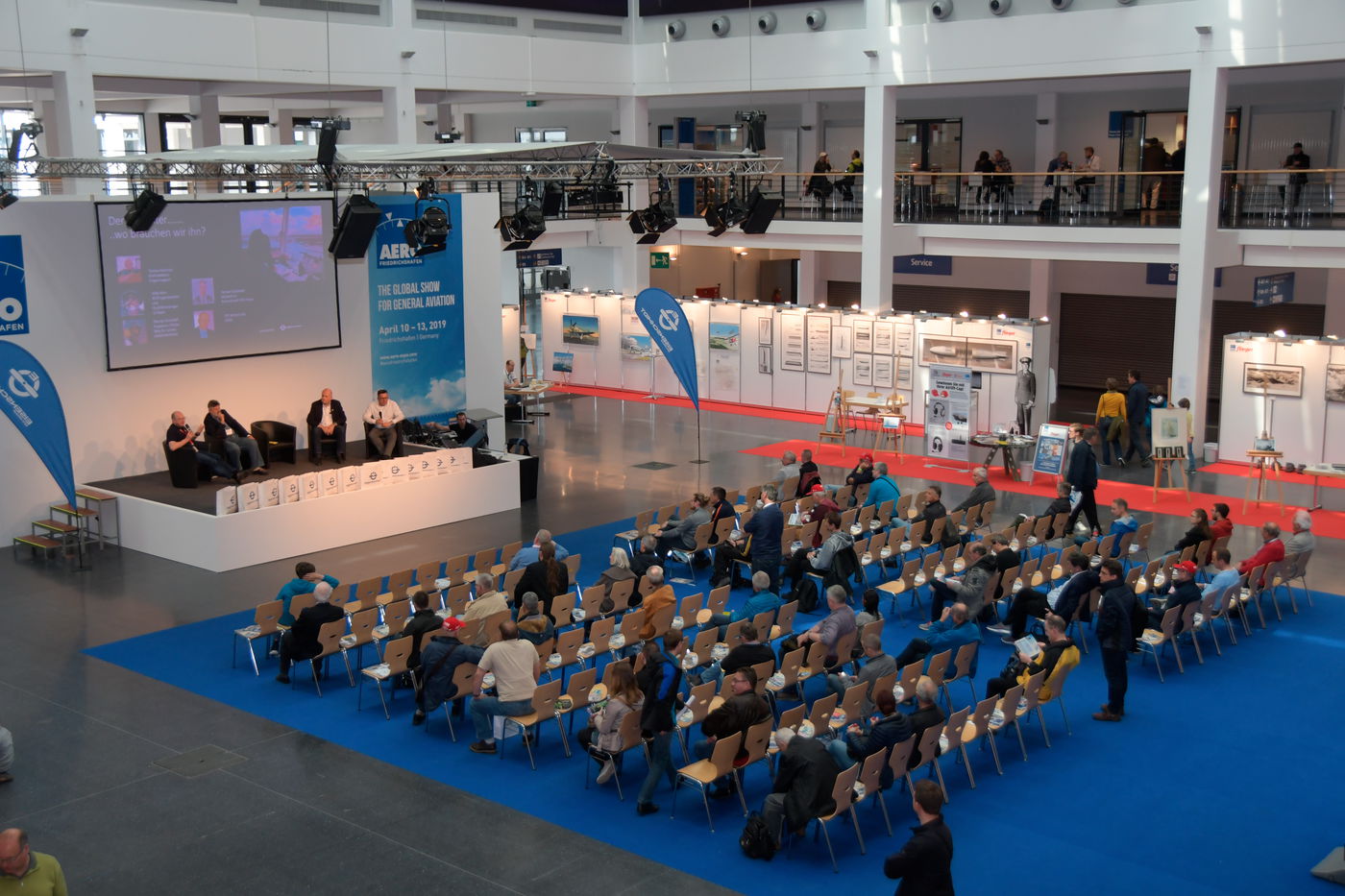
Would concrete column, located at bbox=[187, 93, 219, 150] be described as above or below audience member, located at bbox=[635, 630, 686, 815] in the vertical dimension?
above

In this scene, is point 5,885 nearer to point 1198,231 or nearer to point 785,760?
point 785,760

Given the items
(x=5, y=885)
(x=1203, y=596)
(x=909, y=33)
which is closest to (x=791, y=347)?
(x=909, y=33)

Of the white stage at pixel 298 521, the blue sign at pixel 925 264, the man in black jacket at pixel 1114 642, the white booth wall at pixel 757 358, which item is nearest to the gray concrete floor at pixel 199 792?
the white stage at pixel 298 521

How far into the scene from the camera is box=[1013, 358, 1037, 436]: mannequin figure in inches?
825

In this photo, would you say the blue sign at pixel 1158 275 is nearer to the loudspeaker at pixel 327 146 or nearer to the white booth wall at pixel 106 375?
the white booth wall at pixel 106 375

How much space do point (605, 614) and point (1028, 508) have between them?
7.41 m

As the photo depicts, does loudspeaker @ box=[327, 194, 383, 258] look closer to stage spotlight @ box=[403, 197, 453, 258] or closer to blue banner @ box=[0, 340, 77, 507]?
stage spotlight @ box=[403, 197, 453, 258]

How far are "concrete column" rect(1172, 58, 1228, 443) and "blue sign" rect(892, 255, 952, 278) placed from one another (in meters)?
5.24

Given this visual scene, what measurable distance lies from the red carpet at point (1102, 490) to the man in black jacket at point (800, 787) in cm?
997

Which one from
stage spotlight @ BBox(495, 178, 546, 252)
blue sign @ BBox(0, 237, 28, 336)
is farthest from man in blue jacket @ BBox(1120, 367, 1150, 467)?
blue sign @ BBox(0, 237, 28, 336)

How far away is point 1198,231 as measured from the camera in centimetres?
2005

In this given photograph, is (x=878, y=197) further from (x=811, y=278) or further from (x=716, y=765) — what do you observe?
(x=716, y=765)

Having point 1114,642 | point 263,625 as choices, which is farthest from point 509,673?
point 1114,642

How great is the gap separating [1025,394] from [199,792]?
49.1 ft
